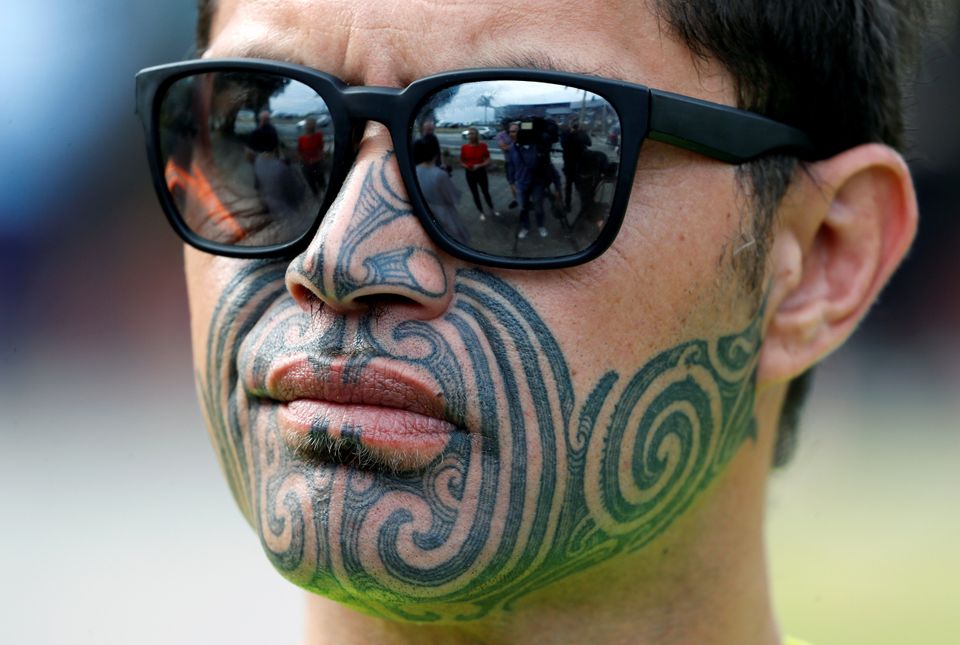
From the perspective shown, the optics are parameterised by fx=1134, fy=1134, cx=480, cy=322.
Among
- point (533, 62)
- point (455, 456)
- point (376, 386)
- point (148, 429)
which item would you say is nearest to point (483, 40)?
point (533, 62)

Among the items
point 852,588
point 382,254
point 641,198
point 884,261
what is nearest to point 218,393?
point 382,254

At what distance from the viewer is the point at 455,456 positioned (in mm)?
2186

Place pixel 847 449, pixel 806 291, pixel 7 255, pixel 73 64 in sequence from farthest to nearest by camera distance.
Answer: pixel 847 449 < pixel 7 255 < pixel 73 64 < pixel 806 291

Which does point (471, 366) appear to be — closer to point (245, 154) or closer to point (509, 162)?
point (509, 162)

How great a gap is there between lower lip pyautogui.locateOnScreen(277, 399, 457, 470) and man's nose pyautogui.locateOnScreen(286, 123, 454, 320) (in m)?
0.19

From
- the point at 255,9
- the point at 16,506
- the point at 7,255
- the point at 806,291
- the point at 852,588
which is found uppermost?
the point at 255,9

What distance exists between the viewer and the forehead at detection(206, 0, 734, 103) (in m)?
2.24

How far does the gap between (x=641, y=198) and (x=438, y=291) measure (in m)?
0.47

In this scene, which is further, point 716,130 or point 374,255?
point 716,130

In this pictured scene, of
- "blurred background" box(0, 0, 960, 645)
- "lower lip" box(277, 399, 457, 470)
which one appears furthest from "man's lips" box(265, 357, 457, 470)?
"blurred background" box(0, 0, 960, 645)

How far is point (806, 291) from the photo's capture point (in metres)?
2.71

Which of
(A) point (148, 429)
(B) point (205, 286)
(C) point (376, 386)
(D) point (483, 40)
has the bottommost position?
(A) point (148, 429)

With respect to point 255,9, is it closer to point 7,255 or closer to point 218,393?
point 218,393

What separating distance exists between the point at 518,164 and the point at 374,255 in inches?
13.0
